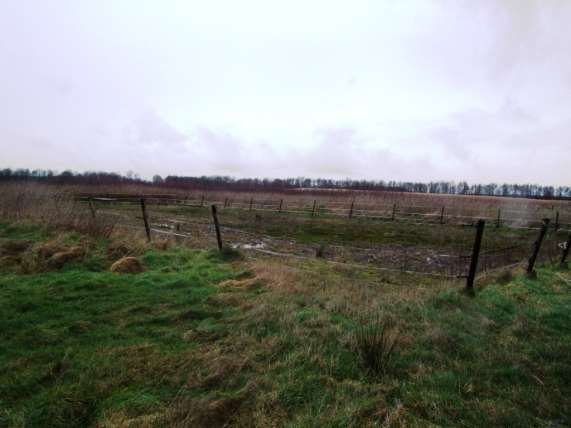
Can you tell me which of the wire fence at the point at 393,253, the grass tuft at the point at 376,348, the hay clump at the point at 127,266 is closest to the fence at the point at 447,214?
the wire fence at the point at 393,253

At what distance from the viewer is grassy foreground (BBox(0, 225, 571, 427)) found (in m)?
2.37

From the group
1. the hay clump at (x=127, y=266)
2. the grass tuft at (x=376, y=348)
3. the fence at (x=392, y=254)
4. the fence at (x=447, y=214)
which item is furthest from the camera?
the fence at (x=447, y=214)

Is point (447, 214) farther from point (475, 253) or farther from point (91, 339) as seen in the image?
point (91, 339)

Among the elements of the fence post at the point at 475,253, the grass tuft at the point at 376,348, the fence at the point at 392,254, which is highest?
the fence post at the point at 475,253

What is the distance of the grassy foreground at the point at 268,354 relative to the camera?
237 cm

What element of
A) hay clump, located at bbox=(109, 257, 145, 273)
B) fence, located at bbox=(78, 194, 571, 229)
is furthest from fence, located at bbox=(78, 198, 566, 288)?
fence, located at bbox=(78, 194, 571, 229)

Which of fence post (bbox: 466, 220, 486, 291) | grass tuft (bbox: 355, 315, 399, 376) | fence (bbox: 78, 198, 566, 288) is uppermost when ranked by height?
fence post (bbox: 466, 220, 486, 291)

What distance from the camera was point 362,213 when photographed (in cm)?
2664

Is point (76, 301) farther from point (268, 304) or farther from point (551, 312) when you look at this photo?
point (551, 312)

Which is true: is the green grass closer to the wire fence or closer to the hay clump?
the hay clump

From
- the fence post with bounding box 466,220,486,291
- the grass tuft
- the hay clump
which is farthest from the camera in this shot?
the hay clump

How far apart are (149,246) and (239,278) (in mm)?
3461

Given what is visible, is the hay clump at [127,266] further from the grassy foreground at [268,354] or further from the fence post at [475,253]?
the fence post at [475,253]

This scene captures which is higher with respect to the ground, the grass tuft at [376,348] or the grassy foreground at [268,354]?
the grass tuft at [376,348]
